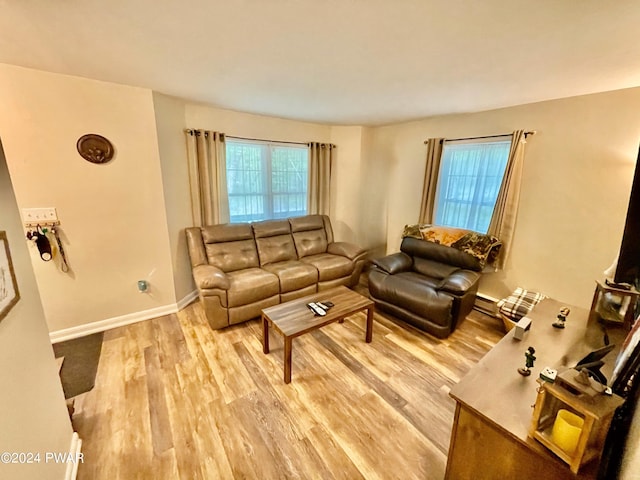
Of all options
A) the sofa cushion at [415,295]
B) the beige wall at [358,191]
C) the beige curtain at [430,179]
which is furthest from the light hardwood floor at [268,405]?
the beige wall at [358,191]

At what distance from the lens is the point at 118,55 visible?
5.75 ft

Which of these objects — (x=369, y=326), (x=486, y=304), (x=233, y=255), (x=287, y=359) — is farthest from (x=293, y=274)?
(x=486, y=304)

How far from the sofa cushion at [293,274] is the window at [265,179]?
0.98 metres

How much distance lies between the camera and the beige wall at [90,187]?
2104mm

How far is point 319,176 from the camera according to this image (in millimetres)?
4230

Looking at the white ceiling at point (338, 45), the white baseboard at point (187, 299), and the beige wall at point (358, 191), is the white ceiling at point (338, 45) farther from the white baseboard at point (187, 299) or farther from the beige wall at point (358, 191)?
the white baseboard at point (187, 299)

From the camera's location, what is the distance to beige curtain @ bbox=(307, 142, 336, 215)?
4.14 metres

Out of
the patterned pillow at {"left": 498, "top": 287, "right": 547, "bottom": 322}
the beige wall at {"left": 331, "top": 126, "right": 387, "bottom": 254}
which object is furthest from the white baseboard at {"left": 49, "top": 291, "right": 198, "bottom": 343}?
the patterned pillow at {"left": 498, "top": 287, "right": 547, "bottom": 322}

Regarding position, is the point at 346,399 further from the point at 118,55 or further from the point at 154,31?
the point at 118,55

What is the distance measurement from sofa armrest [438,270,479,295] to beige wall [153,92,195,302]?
9.64 feet

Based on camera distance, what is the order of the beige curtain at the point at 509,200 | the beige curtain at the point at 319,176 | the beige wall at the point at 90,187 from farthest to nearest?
the beige curtain at the point at 319,176 < the beige curtain at the point at 509,200 < the beige wall at the point at 90,187

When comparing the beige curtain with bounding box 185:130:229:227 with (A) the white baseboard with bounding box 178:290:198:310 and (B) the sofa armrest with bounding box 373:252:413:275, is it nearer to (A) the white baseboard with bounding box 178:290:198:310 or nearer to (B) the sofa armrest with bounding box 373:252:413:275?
(A) the white baseboard with bounding box 178:290:198:310

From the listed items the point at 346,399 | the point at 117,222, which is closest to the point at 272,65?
the point at 117,222

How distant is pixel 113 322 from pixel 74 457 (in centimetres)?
158
